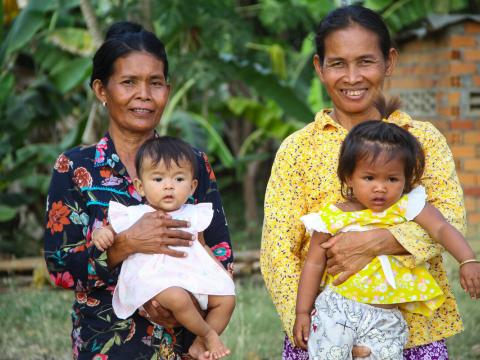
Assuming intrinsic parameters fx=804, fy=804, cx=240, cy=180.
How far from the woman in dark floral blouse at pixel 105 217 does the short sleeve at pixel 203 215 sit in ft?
0.24

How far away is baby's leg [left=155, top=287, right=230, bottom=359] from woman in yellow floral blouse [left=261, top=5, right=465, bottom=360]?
10.6 inches

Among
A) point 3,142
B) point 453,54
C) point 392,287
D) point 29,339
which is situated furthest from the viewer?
point 453,54

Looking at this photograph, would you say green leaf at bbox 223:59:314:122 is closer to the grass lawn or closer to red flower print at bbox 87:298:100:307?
the grass lawn

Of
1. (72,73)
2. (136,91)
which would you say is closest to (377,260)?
(136,91)

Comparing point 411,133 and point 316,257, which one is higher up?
point 411,133

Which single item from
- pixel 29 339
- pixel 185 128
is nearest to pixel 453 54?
pixel 185 128

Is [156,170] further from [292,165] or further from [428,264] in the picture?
[428,264]

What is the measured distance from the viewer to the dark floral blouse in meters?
2.71

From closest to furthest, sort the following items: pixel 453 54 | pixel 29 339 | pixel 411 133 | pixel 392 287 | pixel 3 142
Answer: pixel 392 287
pixel 411 133
pixel 29 339
pixel 3 142
pixel 453 54

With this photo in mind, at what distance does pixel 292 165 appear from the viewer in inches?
113

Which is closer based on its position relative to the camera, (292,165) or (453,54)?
(292,165)

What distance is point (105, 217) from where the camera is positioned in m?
2.77

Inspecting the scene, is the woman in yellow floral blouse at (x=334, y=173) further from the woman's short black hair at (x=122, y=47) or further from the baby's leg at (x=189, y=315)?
the woman's short black hair at (x=122, y=47)

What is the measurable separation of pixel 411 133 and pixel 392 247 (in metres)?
0.41
